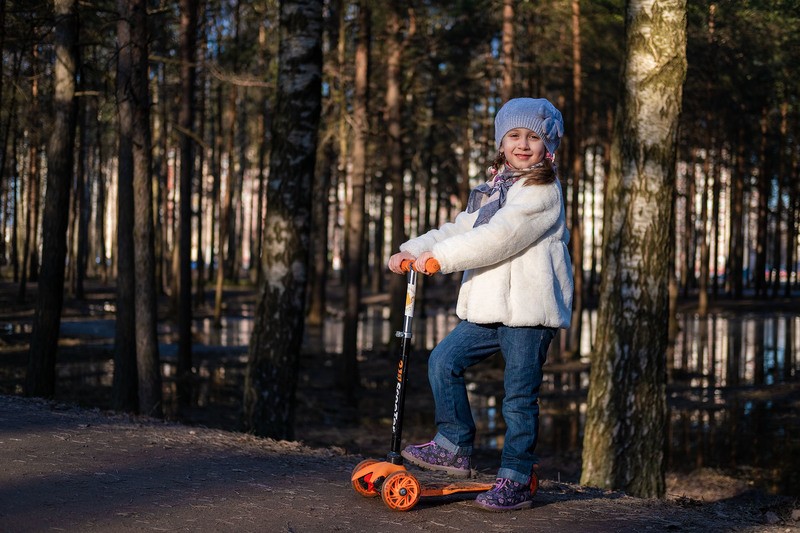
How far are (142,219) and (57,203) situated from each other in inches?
50.7

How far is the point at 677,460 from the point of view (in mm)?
12781

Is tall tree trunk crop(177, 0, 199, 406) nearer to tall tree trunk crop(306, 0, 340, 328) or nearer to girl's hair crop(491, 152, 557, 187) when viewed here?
tall tree trunk crop(306, 0, 340, 328)

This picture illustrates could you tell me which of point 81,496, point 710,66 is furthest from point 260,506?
point 710,66

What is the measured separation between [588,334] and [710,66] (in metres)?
10.8

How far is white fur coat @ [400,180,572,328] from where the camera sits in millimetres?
5270

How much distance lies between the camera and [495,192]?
18.7 feet

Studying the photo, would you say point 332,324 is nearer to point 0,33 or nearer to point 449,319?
point 449,319

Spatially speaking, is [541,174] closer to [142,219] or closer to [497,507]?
[497,507]

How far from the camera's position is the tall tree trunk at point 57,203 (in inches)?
551

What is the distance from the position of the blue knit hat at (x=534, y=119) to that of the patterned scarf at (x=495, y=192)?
0.18 m

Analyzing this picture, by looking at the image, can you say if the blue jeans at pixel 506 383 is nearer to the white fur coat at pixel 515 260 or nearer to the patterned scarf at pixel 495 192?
the white fur coat at pixel 515 260

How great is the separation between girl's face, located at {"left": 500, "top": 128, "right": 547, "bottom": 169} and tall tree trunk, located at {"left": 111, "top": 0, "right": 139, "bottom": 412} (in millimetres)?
9411

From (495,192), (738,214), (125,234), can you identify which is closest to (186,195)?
(125,234)

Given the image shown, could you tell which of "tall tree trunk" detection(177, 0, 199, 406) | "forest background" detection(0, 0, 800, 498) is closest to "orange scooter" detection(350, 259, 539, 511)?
"forest background" detection(0, 0, 800, 498)
